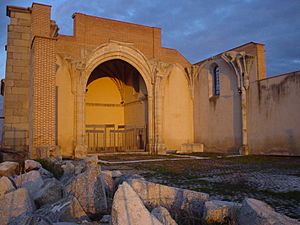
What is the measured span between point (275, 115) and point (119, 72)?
12.6 m

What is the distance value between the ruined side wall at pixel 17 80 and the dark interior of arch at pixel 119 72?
8912mm

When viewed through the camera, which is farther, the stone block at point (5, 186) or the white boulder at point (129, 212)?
the stone block at point (5, 186)

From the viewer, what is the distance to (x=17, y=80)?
41.6 ft

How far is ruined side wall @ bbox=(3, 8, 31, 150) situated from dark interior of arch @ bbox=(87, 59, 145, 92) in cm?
891

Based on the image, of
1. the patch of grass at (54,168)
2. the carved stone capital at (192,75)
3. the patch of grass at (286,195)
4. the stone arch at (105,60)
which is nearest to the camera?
the patch of grass at (286,195)

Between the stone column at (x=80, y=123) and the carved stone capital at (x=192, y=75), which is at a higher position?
the carved stone capital at (x=192, y=75)

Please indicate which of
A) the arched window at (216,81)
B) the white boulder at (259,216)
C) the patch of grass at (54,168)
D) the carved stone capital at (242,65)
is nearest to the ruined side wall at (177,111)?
the arched window at (216,81)

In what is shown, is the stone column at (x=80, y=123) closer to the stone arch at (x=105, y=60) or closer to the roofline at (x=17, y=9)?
the stone arch at (x=105, y=60)

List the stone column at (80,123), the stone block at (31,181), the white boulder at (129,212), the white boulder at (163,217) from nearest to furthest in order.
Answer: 1. the white boulder at (129,212)
2. the white boulder at (163,217)
3. the stone block at (31,181)
4. the stone column at (80,123)

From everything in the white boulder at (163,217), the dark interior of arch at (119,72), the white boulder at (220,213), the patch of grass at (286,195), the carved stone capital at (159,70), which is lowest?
the patch of grass at (286,195)

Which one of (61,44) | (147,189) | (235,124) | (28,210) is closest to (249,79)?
(235,124)

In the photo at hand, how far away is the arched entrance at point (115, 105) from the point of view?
68.9ft

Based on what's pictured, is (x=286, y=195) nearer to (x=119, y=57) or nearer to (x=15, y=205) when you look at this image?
(x=15, y=205)

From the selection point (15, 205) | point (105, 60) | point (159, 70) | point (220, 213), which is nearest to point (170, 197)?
point (220, 213)
